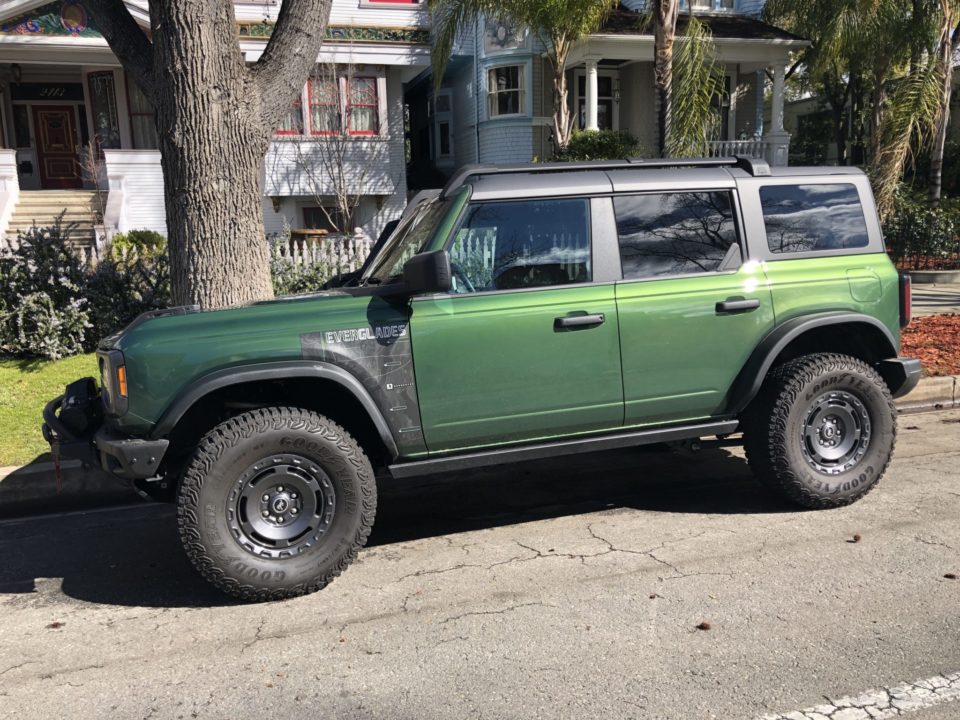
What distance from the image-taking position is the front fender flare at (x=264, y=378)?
3.90m

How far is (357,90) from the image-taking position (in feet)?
66.6

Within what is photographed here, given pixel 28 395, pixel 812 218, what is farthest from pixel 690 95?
pixel 28 395

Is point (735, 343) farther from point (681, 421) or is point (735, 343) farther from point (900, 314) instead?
point (900, 314)

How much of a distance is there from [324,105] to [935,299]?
1389 cm

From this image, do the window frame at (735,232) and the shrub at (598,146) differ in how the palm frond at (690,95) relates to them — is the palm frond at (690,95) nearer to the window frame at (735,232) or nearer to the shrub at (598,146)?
the window frame at (735,232)

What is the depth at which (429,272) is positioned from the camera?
13.0 ft

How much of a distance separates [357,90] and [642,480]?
16894 mm

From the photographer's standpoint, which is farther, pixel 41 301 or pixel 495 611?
pixel 41 301

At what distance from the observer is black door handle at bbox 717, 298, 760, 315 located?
4.66 metres

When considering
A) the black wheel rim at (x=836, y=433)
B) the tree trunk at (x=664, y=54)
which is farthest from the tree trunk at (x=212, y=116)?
the tree trunk at (x=664, y=54)

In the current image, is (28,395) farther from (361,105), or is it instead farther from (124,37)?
(361,105)

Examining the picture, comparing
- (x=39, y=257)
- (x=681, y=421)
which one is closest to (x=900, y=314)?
(x=681, y=421)

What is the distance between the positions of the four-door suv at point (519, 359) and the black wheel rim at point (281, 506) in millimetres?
11

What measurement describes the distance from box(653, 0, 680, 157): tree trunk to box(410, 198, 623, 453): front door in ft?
21.2
